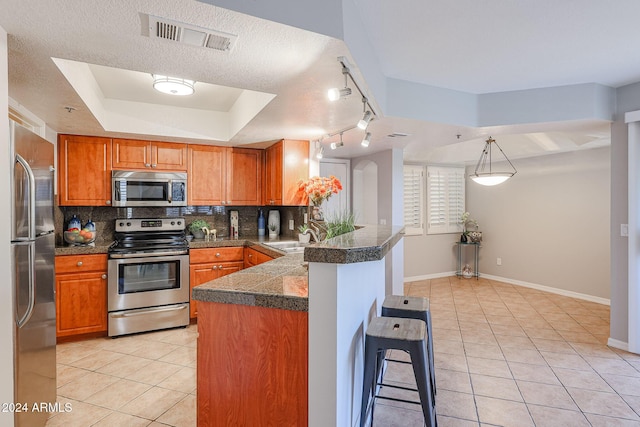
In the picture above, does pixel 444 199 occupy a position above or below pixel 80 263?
above

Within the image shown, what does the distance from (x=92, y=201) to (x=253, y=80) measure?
2657mm

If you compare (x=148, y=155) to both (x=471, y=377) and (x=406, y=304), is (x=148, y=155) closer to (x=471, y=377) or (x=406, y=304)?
(x=406, y=304)

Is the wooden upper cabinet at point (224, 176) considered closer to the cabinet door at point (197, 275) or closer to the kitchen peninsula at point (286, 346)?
the cabinet door at point (197, 275)

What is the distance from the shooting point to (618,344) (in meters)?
3.14

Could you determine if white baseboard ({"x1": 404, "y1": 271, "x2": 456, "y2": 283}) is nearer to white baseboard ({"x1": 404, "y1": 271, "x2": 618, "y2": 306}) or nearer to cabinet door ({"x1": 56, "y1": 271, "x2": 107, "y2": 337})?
white baseboard ({"x1": 404, "y1": 271, "x2": 618, "y2": 306})

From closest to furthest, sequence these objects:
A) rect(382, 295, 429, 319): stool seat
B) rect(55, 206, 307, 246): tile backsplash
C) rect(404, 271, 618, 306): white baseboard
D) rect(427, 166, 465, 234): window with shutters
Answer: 1. rect(382, 295, 429, 319): stool seat
2. rect(55, 206, 307, 246): tile backsplash
3. rect(404, 271, 618, 306): white baseboard
4. rect(427, 166, 465, 234): window with shutters

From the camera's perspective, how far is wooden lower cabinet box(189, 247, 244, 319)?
3.72 m

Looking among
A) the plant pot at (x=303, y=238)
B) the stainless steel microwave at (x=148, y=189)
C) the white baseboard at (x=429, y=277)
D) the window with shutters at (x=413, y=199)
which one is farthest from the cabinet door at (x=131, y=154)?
the white baseboard at (x=429, y=277)

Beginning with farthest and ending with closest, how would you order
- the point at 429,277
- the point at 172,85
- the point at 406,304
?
the point at 429,277 → the point at 172,85 → the point at 406,304

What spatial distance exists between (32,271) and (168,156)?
241cm

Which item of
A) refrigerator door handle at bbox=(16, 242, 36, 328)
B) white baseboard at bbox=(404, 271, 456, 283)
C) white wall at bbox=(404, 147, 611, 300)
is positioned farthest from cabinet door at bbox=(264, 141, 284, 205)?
white baseboard at bbox=(404, 271, 456, 283)

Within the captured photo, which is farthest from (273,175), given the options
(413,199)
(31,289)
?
(413,199)

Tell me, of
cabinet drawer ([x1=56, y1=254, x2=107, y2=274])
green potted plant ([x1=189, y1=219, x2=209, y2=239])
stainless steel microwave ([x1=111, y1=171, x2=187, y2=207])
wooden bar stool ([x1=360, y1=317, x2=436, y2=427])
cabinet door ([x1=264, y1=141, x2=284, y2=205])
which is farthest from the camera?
green potted plant ([x1=189, y1=219, x2=209, y2=239])

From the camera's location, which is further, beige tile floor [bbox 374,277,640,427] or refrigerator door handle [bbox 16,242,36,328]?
beige tile floor [bbox 374,277,640,427]
